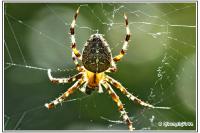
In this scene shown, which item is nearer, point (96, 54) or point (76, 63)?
point (96, 54)

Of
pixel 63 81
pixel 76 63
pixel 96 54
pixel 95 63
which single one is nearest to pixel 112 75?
pixel 63 81

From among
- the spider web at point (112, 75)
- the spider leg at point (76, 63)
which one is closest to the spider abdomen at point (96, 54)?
the spider leg at point (76, 63)

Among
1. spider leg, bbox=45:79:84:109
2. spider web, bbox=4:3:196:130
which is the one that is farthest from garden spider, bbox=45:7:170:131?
spider web, bbox=4:3:196:130

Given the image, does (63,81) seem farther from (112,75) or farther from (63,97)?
(112,75)

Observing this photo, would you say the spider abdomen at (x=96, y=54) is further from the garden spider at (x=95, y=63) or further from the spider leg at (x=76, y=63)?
the spider leg at (x=76, y=63)

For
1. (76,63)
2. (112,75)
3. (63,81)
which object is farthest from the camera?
(112,75)

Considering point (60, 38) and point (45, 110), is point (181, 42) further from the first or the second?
point (45, 110)
